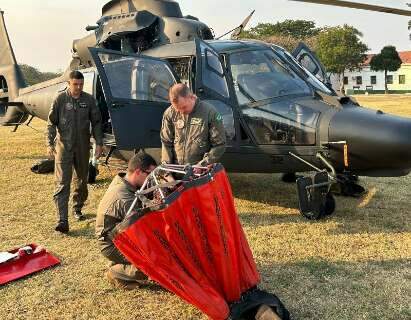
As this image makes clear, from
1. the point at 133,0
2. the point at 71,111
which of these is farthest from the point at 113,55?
the point at 133,0

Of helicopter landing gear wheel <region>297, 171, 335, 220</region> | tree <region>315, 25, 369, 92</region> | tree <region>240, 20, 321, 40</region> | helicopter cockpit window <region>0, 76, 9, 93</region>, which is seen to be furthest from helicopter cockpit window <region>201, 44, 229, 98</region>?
tree <region>240, 20, 321, 40</region>

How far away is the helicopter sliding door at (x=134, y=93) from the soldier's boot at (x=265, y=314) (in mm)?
3078

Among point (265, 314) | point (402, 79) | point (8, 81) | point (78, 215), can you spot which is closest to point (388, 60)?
point (402, 79)

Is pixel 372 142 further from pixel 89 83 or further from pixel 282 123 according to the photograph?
pixel 89 83

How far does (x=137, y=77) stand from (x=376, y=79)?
277 feet

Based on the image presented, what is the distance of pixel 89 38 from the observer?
8711mm

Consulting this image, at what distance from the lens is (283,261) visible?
434 cm

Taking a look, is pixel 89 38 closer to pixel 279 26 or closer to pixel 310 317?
pixel 310 317

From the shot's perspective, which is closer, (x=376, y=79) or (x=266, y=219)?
(x=266, y=219)

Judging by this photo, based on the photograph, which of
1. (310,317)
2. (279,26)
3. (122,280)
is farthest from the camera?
(279,26)

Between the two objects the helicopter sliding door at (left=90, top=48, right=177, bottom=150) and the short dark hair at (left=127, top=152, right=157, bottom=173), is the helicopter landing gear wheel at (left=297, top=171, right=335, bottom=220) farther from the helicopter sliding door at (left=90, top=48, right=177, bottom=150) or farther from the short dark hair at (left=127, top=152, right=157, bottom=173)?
the short dark hair at (left=127, top=152, right=157, bottom=173)

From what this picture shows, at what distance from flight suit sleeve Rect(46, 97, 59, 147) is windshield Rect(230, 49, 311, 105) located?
2.19 metres

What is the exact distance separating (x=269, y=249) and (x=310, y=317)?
1330mm

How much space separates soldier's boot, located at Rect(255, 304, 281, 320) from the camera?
3.01m
